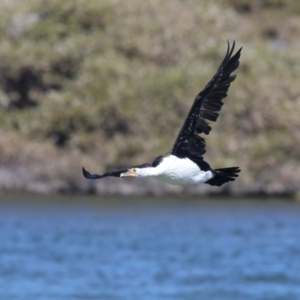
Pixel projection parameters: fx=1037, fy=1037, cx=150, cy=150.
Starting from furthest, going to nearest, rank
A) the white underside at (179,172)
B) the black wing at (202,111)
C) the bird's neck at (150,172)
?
1. the black wing at (202,111)
2. the white underside at (179,172)
3. the bird's neck at (150,172)

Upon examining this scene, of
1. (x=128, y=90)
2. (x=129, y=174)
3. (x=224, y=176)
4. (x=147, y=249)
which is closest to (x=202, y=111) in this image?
(x=224, y=176)

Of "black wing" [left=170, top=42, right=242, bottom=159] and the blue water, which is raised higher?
the blue water

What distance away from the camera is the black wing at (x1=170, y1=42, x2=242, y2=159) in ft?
27.0

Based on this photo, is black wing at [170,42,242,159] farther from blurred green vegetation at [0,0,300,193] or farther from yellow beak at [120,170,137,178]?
blurred green vegetation at [0,0,300,193]

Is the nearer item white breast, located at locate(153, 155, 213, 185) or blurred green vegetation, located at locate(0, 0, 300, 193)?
white breast, located at locate(153, 155, 213, 185)

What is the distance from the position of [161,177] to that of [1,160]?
23.0 metres

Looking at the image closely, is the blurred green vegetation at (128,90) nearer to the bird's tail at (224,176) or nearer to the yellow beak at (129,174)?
the bird's tail at (224,176)

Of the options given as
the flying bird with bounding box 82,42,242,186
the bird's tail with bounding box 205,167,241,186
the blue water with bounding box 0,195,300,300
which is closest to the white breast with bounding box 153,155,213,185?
the flying bird with bounding box 82,42,242,186

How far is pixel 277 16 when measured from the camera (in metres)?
43.9

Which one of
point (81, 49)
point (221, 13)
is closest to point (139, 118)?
point (81, 49)

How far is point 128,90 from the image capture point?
2969 cm

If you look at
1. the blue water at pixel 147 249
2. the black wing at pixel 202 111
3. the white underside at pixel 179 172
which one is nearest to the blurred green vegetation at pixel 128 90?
the blue water at pixel 147 249

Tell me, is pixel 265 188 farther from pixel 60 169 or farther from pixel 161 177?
pixel 161 177

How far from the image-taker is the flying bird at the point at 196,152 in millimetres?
7670
